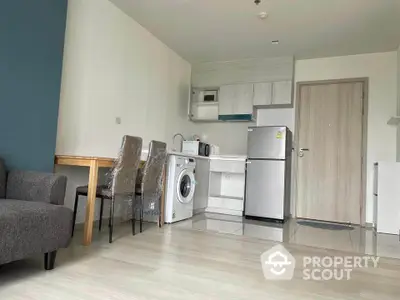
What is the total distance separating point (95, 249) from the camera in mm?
2357

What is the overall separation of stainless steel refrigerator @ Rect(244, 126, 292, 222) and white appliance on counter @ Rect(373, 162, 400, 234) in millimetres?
1136

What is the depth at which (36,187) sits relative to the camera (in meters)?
2.04

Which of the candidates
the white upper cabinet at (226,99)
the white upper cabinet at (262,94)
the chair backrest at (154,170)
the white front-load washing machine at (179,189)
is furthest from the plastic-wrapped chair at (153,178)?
the white upper cabinet at (262,94)

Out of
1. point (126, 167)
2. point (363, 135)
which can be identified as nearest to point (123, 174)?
point (126, 167)

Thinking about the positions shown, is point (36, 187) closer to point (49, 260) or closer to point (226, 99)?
point (49, 260)

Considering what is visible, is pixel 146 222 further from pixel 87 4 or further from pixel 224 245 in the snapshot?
pixel 87 4

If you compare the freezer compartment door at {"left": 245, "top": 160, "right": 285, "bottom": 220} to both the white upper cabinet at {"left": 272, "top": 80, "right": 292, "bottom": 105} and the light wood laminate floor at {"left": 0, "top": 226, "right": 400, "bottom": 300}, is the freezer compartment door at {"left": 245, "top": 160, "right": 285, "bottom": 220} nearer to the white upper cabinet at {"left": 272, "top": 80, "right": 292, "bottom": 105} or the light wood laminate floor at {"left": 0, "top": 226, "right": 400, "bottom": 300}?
the white upper cabinet at {"left": 272, "top": 80, "right": 292, "bottom": 105}

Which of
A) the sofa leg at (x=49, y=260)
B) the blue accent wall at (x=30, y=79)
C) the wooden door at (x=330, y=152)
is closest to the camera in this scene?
the sofa leg at (x=49, y=260)

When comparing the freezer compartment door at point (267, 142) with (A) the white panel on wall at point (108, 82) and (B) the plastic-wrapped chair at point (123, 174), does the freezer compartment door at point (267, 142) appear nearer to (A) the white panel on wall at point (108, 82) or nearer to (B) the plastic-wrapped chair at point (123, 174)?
(A) the white panel on wall at point (108, 82)

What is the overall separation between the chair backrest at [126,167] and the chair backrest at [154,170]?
180 millimetres

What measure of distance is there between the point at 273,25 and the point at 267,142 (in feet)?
5.02

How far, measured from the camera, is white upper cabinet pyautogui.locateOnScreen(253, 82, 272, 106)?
463 cm

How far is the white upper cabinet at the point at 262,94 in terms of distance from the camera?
4.63 meters

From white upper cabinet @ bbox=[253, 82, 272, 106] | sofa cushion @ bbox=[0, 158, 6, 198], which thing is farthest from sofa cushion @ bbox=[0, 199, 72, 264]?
white upper cabinet @ bbox=[253, 82, 272, 106]
